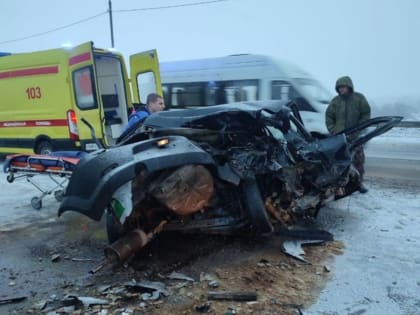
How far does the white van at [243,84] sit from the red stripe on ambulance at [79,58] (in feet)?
12.3

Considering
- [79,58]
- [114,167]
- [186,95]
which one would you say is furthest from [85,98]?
[114,167]

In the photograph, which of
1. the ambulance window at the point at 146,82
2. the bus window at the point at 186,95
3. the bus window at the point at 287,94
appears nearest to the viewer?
the ambulance window at the point at 146,82

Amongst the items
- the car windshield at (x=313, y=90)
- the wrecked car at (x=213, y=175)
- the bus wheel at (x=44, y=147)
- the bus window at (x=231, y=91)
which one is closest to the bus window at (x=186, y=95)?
the bus window at (x=231, y=91)

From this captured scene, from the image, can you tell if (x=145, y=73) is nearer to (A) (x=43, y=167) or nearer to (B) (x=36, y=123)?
(B) (x=36, y=123)

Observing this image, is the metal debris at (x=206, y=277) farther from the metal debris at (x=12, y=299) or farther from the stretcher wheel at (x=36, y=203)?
the stretcher wheel at (x=36, y=203)

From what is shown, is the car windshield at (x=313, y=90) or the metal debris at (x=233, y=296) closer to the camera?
the metal debris at (x=233, y=296)

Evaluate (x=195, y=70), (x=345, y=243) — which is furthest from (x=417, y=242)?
(x=195, y=70)

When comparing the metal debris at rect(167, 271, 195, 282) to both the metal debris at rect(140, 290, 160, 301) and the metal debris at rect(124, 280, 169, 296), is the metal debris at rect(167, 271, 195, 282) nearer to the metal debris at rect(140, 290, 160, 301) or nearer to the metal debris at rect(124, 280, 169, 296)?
the metal debris at rect(124, 280, 169, 296)

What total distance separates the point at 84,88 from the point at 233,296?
6.12 metres

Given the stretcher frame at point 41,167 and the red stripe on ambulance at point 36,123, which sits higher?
the red stripe on ambulance at point 36,123

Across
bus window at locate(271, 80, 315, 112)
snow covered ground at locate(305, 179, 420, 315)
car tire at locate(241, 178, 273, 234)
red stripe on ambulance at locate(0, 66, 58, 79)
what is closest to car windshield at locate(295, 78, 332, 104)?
bus window at locate(271, 80, 315, 112)

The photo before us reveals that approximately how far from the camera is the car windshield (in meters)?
9.56

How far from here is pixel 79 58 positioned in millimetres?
7957

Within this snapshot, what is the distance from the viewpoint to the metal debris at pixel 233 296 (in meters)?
3.13
